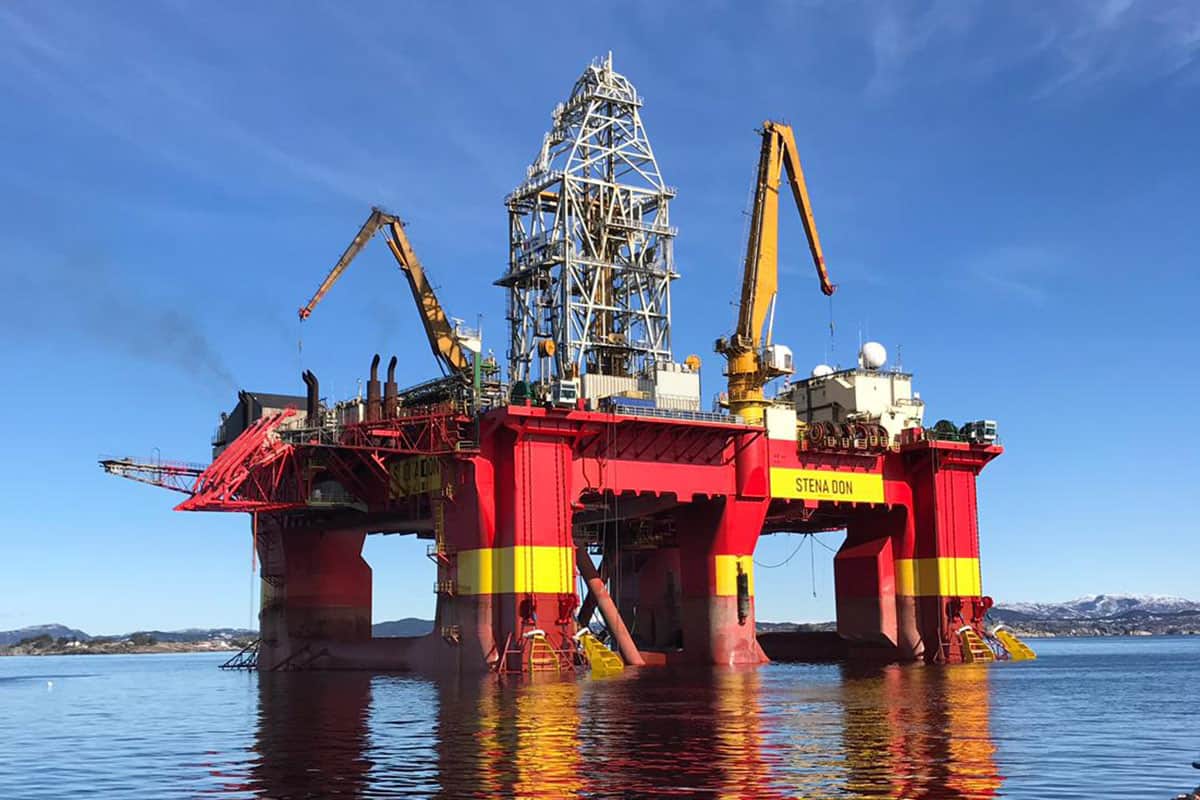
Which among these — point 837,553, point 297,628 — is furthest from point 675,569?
point 297,628

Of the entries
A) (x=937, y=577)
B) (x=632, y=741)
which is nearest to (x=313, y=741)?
(x=632, y=741)

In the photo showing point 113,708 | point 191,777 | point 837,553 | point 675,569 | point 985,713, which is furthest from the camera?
point 675,569

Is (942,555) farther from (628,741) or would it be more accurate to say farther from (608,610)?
(628,741)

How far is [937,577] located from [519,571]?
28783 mm

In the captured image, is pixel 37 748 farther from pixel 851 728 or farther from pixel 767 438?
pixel 767 438

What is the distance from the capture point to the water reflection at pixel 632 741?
2856 cm

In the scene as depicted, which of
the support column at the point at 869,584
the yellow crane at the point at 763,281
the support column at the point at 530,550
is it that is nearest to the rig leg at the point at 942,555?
the support column at the point at 869,584

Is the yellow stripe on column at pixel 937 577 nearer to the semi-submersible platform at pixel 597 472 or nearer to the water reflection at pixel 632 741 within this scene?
the semi-submersible platform at pixel 597 472

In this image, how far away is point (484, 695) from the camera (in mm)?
54312

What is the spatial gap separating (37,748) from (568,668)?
96.0ft

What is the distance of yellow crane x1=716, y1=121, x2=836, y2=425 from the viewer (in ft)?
252

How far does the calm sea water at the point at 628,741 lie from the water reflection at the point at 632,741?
0.11 metres

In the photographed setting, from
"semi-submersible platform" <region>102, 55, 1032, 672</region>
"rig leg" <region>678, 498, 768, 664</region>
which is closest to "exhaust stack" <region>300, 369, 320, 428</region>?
"semi-submersible platform" <region>102, 55, 1032, 672</region>

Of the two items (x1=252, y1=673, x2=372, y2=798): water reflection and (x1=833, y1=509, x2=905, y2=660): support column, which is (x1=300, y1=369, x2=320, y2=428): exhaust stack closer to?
(x1=252, y1=673, x2=372, y2=798): water reflection
